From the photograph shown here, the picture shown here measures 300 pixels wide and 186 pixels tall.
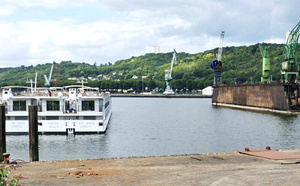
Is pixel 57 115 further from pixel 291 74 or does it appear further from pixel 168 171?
pixel 291 74

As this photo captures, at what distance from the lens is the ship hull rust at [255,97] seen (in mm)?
102000

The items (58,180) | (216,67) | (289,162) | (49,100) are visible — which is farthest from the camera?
(216,67)

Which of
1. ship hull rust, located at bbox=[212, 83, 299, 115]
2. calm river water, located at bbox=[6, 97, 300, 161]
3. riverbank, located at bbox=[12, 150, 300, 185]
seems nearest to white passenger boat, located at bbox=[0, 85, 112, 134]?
calm river water, located at bbox=[6, 97, 300, 161]

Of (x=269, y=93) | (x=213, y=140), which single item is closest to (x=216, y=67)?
(x=269, y=93)

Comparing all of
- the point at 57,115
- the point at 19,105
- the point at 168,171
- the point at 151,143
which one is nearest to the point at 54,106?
the point at 57,115

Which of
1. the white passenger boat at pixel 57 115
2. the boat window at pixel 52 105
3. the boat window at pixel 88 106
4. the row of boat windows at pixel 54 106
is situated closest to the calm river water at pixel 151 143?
the white passenger boat at pixel 57 115

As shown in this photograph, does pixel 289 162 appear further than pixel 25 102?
No

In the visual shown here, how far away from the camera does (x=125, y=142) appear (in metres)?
51.4

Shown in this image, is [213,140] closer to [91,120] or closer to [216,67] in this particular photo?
[91,120]

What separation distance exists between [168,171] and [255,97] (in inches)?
4123

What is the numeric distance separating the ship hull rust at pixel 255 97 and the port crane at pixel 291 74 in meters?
1.23

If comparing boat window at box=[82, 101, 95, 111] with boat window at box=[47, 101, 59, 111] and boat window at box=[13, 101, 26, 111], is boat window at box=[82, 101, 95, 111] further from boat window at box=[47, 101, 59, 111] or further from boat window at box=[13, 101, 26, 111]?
boat window at box=[13, 101, 26, 111]

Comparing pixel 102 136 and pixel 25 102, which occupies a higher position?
pixel 25 102

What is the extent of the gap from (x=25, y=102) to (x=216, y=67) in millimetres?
141425
